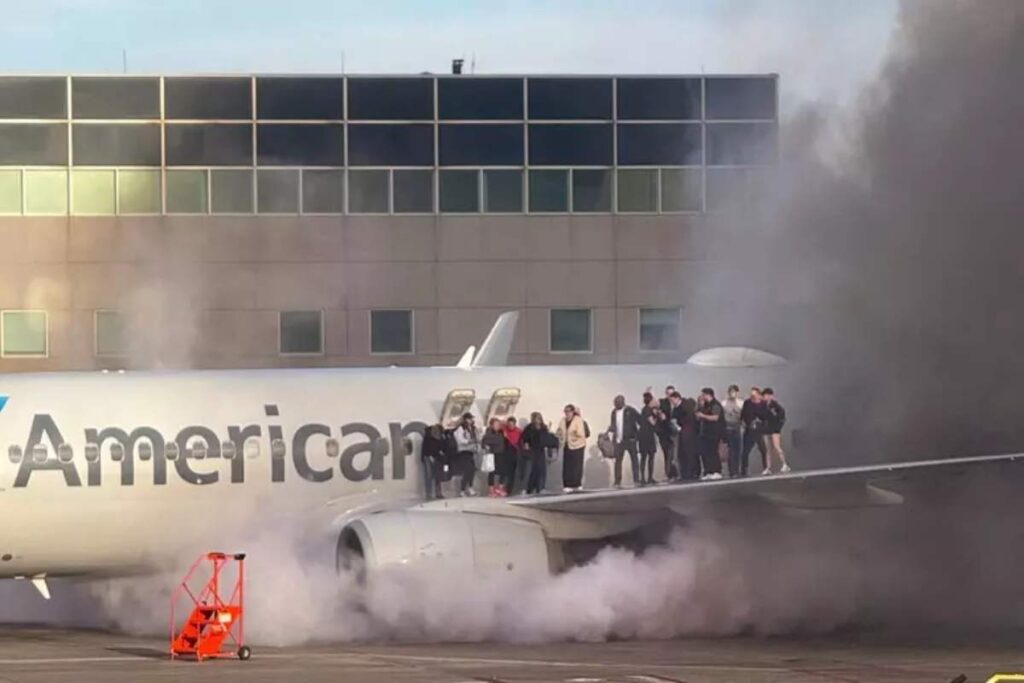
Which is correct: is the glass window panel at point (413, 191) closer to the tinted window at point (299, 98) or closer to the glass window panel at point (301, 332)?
the tinted window at point (299, 98)

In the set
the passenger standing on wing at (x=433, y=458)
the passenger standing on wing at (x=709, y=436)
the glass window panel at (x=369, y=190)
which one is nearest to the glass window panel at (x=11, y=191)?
the glass window panel at (x=369, y=190)

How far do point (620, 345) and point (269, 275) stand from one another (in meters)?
7.06

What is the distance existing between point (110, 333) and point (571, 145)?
9871mm

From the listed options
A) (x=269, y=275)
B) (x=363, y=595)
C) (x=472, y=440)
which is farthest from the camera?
(x=269, y=275)

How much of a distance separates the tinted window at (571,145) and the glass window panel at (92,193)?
8383mm

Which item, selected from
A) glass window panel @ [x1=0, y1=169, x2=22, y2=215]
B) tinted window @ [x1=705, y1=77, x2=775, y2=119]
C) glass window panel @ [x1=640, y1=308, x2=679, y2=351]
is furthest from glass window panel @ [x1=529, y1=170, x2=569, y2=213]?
glass window panel @ [x1=0, y1=169, x2=22, y2=215]

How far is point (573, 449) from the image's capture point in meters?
29.3

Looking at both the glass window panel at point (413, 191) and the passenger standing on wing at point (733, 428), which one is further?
the glass window panel at point (413, 191)

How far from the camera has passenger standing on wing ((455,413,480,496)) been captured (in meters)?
28.8

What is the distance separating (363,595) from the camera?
1044 inches

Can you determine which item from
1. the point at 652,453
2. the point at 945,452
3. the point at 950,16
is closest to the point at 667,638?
the point at 652,453

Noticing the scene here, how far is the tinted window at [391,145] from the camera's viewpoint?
44.2 m

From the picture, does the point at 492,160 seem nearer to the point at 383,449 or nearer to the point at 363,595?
the point at 383,449

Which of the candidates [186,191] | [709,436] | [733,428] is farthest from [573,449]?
[186,191]
